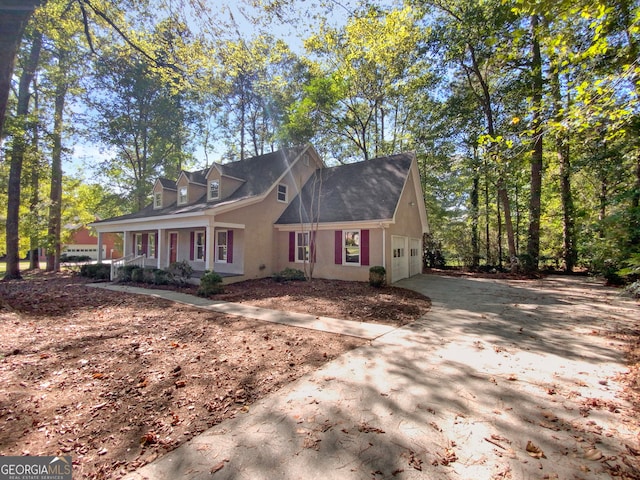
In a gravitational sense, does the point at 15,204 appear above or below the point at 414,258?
above

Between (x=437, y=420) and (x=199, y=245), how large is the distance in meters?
14.5

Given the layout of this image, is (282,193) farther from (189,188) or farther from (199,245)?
(189,188)

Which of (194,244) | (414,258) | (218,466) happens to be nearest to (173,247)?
(194,244)

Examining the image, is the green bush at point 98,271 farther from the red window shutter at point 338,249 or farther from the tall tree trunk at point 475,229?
the tall tree trunk at point 475,229

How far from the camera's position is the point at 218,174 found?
1476 cm

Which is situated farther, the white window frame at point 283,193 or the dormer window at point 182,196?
the dormer window at point 182,196

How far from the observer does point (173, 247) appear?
1644 cm

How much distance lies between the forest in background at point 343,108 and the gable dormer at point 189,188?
4.80m

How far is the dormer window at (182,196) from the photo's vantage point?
1623 centimetres

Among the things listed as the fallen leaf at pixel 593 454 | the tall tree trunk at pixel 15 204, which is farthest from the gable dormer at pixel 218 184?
the fallen leaf at pixel 593 454

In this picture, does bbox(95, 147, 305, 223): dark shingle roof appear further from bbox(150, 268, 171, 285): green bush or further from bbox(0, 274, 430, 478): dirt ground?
bbox(0, 274, 430, 478): dirt ground

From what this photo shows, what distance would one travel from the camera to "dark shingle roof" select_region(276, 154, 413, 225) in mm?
12613

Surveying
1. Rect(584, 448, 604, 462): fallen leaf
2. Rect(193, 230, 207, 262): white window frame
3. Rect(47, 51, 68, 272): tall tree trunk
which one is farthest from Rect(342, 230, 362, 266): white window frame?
Rect(47, 51, 68, 272): tall tree trunk

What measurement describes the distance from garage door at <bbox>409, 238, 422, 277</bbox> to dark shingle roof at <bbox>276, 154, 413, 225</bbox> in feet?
12.6
